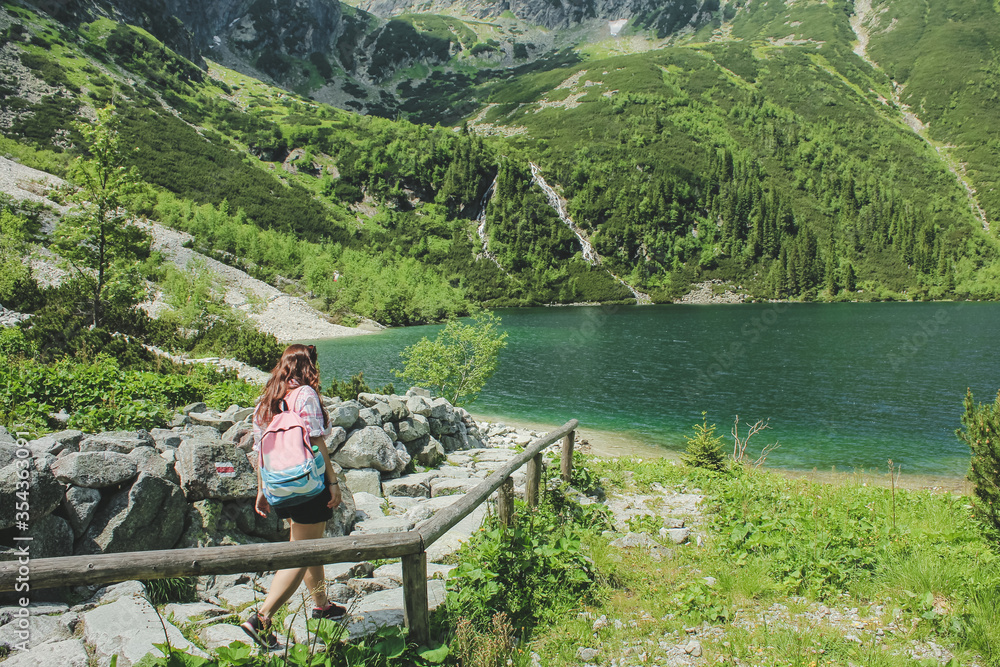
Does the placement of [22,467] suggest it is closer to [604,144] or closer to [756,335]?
[756,335]

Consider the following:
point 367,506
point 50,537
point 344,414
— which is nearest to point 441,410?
point 344,414

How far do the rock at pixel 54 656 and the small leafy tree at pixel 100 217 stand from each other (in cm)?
1866

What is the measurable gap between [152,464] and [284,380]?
2.34 metres

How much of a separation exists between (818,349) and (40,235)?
2394 inches

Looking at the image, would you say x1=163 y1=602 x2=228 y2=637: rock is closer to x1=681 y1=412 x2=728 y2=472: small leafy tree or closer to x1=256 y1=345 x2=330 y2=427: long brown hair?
x1=256 y1=345 x2=330 y2=427: long brown hair

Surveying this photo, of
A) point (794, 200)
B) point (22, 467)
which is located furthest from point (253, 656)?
point (794, 200)

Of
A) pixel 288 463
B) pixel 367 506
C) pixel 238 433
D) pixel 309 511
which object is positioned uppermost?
pixel 288 463

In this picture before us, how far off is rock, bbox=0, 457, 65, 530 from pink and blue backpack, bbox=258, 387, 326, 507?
6.82ft

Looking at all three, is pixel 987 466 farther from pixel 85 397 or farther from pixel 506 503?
pixel 85 397

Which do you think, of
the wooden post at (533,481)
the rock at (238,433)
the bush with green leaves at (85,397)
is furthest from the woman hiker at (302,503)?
the bush with green leaves at (85,397)

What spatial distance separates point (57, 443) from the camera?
5.53 m

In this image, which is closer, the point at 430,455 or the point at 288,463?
the point at 288,463

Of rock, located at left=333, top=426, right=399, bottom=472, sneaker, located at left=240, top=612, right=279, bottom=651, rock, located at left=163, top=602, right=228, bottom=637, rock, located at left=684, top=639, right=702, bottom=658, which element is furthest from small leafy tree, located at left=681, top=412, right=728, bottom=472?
rock, located at left=163, top=602, right=228, bottom=637

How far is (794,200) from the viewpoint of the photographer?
6575 inches
